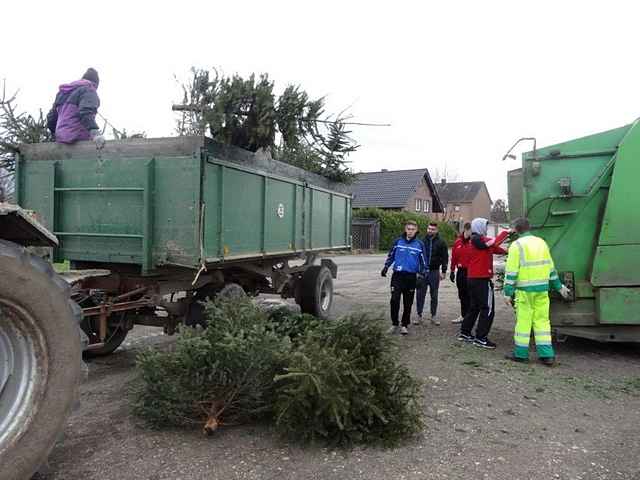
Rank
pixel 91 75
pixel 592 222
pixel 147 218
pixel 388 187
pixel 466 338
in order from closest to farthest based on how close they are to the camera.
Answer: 1. pixel 147 218
2. pixel 91 75
3. pixel 592 222
4. pixel 466 338
5. pixel 388 187

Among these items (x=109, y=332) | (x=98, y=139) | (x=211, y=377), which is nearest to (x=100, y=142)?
(x=98, y=139)

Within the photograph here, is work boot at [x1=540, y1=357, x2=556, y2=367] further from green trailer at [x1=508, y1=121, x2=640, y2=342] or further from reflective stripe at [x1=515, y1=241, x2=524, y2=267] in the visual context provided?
reflective stripe at [x1=515, y1=241, x2=524, y2=267]

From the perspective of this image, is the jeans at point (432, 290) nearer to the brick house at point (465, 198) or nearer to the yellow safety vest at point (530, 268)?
the yellow safety vest at point (530, 268)

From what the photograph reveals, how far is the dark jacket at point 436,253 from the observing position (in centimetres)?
825

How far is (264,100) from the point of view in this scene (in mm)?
5949

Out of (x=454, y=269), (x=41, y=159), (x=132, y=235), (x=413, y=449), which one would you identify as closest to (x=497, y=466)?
(x=413, y=449)

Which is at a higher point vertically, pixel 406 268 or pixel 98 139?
pixel 98 139

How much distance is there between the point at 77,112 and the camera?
5098 mm

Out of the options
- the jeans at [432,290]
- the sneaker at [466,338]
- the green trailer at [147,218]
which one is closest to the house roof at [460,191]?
the jeans at [432,290]

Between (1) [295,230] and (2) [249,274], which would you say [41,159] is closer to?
(2) [249,274]

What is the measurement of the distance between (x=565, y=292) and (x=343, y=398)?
11.8 feet

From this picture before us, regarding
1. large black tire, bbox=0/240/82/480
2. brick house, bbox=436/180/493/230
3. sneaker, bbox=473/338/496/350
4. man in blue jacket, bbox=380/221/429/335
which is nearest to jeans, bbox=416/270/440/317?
man in blue jacket, bbox=380/221/429/335

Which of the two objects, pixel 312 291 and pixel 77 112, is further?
pixel 312 291

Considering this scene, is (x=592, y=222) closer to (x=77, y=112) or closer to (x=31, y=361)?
(x=77, y=112)
